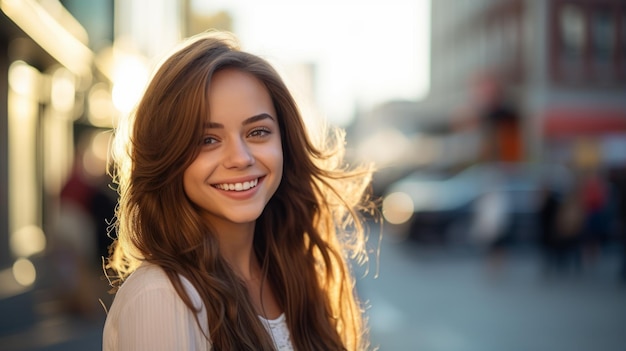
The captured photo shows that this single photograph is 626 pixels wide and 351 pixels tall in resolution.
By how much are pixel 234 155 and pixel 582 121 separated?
3549 centimetres

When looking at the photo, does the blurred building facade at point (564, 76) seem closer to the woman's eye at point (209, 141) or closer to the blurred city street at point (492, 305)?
the blurred city street at point (492, 305)

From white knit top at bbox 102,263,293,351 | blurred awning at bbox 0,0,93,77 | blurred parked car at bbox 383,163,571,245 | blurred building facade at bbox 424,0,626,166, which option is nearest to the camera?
white knit top at bbox 102,263,293,351

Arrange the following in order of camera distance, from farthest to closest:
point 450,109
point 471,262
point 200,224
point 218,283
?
point 450,109, point 471,262, point 200,224, point 218,283

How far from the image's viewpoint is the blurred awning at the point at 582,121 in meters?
35.1

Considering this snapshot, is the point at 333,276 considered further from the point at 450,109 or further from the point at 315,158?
the point at 450,109

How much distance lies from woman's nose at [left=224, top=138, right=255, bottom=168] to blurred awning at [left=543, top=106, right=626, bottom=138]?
34340mm

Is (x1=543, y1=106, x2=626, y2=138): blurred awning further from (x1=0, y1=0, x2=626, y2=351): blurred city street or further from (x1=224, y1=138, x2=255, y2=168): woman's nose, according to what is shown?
(x1=224, y1=138, x2=255, y2=168): woman's nose

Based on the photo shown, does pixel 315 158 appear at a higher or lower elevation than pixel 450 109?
lower

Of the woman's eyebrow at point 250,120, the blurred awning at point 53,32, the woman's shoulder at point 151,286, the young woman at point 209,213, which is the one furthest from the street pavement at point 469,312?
the blurred awning at point 53,32

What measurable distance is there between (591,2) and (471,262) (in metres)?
21.5

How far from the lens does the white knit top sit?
1.85 meters

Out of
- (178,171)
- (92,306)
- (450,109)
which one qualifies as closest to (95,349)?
(92,306)

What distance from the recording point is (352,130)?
134250 millimetres

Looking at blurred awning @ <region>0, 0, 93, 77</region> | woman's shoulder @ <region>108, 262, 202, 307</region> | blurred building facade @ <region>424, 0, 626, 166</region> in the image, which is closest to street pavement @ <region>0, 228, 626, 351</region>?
woman's shoulder @ <region>108, 262, 202, 307</region>
